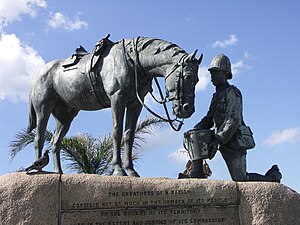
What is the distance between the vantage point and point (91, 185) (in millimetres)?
6039

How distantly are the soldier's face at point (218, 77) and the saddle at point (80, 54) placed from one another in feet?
5.01

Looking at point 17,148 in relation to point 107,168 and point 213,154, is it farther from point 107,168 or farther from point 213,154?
point 213,154

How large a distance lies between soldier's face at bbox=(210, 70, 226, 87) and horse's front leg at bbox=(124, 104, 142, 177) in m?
1.10

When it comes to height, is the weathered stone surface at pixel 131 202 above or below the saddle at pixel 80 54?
below

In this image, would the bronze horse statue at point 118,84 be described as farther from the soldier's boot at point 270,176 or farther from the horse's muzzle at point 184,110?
the soldier's boot at point 270,176

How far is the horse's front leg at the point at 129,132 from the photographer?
7131 mm

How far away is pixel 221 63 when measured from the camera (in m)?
7.39

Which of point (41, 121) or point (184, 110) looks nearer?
point (184, 110)

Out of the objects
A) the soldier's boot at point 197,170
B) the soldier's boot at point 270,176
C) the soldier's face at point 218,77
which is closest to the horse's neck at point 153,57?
the soldier's face at point 218,77

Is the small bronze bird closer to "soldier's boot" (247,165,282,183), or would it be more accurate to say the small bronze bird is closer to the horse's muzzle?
the horse's muzzle

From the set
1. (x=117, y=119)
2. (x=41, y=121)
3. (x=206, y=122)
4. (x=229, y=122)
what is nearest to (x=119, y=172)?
(x=117, y=119)

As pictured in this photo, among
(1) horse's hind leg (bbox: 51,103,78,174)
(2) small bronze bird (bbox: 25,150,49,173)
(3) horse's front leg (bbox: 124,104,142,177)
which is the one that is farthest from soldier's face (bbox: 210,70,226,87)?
(2) small bronze bird (bbox: 25,150,49,173)

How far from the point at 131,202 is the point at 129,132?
1.53m

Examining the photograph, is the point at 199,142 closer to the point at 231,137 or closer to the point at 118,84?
the point at 231,137
